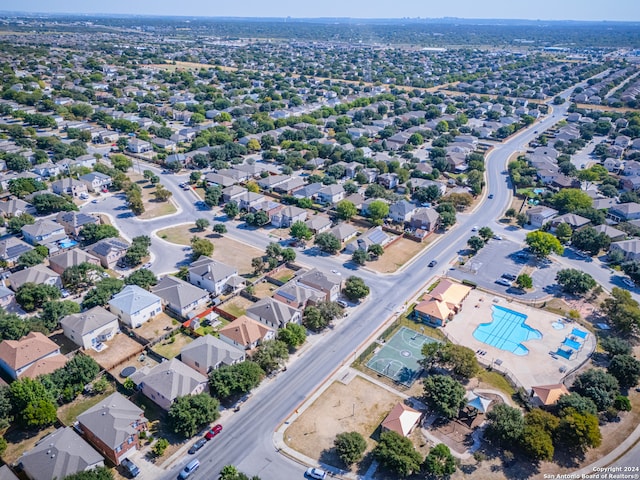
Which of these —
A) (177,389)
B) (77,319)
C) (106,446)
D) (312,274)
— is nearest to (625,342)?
(312,274)

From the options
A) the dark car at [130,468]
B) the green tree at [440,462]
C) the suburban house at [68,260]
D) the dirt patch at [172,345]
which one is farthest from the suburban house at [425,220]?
the dark car at [130,468]

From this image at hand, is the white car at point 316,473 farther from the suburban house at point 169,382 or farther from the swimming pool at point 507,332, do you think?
the swimming pool at point 507,332

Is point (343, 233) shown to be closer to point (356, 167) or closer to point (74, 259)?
point (356, 167)

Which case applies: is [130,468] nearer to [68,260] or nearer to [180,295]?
[180,295]

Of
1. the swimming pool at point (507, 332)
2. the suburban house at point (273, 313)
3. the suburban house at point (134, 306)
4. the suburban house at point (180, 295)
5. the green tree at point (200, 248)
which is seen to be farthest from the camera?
the green tree at point (200, 248)

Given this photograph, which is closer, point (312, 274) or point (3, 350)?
point (3, 350)

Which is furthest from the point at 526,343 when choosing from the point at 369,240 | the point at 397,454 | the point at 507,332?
the point at 369,240
